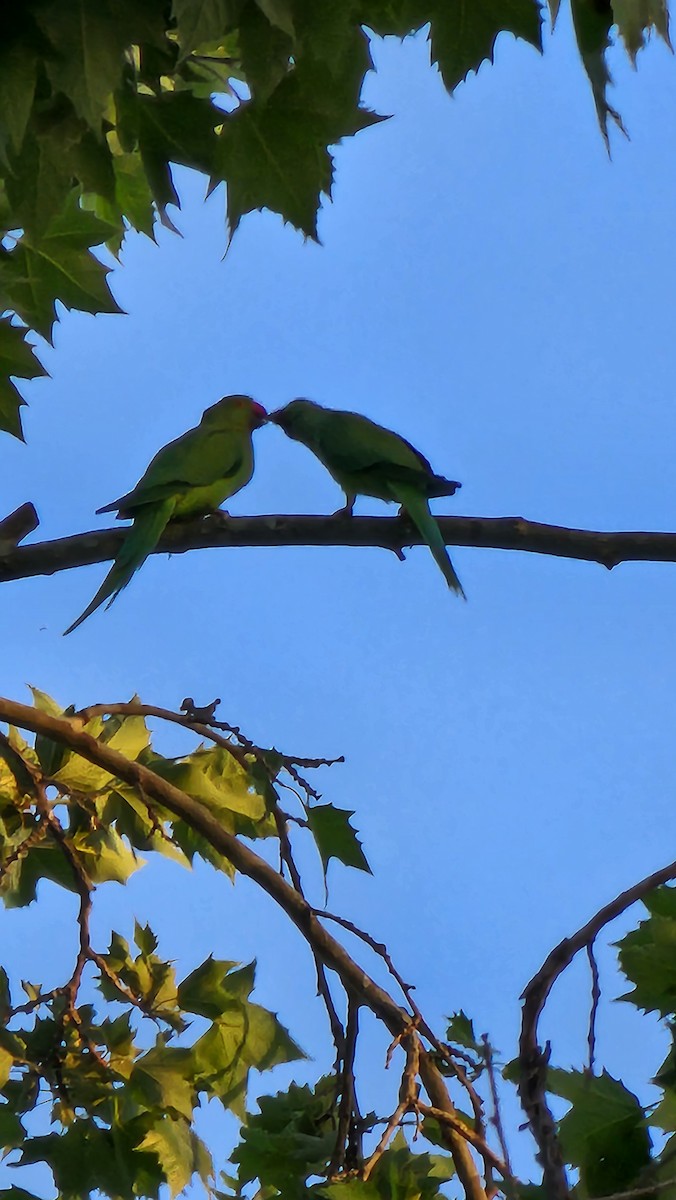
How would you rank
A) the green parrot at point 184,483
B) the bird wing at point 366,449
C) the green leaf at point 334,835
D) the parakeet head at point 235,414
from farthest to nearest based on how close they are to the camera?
the parakeet head at point 235,414 → the bird wing at point 366,449 → the green parrot at point 184,483 → the green leaf at point 334,835

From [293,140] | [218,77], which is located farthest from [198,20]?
[218,77]

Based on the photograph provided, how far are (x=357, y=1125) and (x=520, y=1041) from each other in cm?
80

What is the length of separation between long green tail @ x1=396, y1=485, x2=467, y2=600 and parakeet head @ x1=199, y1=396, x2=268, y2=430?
95 centimetres

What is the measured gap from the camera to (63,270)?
290 cm

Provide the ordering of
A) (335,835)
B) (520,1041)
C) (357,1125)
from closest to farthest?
1. (520,1041)
2. (357,1125)
3. (335,835)

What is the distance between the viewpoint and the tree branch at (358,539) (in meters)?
2.12

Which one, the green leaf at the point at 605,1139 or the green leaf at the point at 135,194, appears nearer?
the green leaf at the point at 605,1139

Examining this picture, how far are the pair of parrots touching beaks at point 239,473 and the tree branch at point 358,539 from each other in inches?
13.9

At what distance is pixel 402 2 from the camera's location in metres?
2.01

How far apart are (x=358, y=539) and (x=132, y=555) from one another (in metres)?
0.88

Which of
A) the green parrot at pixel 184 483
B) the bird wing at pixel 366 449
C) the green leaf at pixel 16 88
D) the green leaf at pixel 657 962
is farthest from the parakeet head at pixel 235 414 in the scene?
the green leaf at pixel 657 962

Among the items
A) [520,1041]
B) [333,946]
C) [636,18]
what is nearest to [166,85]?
[636,18]

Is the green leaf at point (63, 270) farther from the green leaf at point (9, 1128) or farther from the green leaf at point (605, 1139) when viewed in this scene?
the green leaf at point (605, 1139)

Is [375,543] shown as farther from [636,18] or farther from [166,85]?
[166,85]
